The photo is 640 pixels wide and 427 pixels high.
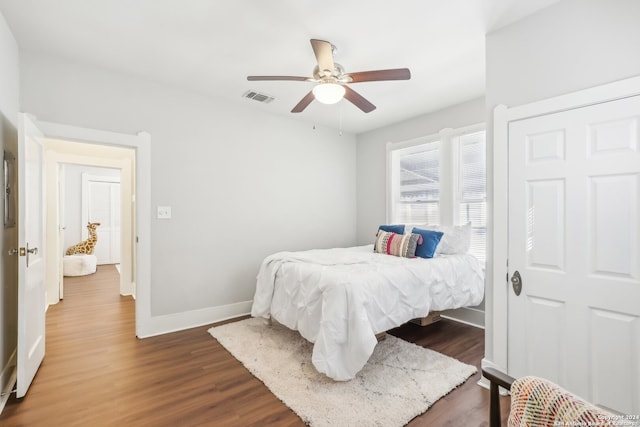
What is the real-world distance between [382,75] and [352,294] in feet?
5.44

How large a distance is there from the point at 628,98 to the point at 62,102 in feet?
14.1

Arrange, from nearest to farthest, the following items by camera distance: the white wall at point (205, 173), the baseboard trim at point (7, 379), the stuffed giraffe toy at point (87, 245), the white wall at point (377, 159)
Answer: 1. the baseboard trim at point (7, 379)
2. the white wall at point (205, 173)
3. the white wall at point (377, 159)
4. the stuffed giraffe toy at point (87, 245)

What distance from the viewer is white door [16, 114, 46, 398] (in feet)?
6.79

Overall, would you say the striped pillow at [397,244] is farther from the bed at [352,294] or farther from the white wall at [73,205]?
the white wall at [73,205]

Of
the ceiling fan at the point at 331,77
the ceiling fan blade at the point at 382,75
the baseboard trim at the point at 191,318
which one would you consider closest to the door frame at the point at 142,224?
the baseboard trim at the point at 191,318

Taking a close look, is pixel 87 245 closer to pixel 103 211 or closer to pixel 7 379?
pixel 103 211

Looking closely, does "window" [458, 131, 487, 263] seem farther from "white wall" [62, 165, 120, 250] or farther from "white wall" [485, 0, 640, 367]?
"white wall" [62, 165, 120, 250]

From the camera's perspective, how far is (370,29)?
233 centimetres

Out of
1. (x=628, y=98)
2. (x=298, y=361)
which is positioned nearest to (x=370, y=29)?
(x=628, y=98)

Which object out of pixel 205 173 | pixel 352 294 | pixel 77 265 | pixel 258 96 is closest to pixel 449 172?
pixel 352 294

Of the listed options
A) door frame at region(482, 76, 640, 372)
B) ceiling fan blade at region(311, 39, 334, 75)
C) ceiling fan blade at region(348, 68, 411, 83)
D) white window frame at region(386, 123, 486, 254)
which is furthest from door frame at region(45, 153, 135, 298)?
door frame at region(482, 76, 640, 372)

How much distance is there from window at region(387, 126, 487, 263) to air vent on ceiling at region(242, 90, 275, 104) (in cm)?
201

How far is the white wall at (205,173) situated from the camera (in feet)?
9.59

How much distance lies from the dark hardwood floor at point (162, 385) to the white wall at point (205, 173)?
624 millimetres
